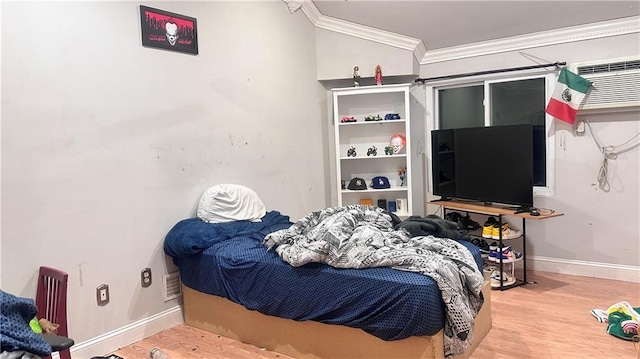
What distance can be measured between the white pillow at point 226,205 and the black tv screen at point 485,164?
6.25ft

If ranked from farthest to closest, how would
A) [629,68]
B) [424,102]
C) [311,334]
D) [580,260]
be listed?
[424,102]
[580,260]
[629,68]
[311,334]

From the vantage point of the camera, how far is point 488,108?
432cm

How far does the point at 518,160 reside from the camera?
362 cm

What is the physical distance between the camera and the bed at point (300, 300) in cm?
215

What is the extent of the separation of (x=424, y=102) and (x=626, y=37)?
71.7 inches

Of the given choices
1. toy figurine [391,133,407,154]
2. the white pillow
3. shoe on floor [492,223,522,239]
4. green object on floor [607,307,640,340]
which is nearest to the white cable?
shoe on floor [492,223,522,239]

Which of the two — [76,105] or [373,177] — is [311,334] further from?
[373,177]

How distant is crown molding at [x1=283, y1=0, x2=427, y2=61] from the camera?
4.36 meters

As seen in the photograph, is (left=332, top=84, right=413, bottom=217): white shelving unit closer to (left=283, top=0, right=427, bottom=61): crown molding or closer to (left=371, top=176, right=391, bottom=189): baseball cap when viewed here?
(left=371, top=176, right=391, bottom=189): baseball cap

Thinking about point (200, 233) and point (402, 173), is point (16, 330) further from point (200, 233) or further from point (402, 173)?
point (402, 173)

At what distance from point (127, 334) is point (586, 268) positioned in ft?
12.6

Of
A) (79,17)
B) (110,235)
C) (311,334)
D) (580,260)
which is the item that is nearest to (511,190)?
(580,260)

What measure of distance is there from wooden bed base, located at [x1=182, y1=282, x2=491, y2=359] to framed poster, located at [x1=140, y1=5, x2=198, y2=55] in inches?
69.5

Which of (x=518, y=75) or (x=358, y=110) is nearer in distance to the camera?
(x=518, y=75)
